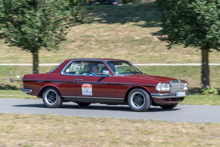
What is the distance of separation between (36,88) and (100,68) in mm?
2207

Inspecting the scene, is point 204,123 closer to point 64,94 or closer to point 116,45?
point 64,94

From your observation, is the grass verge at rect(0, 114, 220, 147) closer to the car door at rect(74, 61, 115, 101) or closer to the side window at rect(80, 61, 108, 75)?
the car door at rect(74, 61, 115, 101)

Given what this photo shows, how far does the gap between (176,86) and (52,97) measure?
377 centimetres

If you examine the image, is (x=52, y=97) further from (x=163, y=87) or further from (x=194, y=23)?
(x=194, y=23)

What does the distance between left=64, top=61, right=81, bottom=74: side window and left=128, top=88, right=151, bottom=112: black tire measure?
1987mm

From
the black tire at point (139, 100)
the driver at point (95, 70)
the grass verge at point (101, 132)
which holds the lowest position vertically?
the grass verge at point (101, 132)

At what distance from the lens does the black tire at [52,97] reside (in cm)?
1202

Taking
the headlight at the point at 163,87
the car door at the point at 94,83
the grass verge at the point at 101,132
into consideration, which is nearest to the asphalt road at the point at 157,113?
the car door at the point at 94,83

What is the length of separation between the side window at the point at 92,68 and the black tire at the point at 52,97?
40.1 inches

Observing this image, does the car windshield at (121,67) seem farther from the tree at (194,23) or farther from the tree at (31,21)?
the tree at (31,21)

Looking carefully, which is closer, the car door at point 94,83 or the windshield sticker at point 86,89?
the car door at point 94,83

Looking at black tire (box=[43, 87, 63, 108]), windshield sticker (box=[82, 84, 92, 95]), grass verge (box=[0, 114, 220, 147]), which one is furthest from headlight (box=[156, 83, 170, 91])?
black tire (box=[43, 87, 63, 108])

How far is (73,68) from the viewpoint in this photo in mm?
12078

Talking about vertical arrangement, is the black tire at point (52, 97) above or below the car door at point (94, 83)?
below
